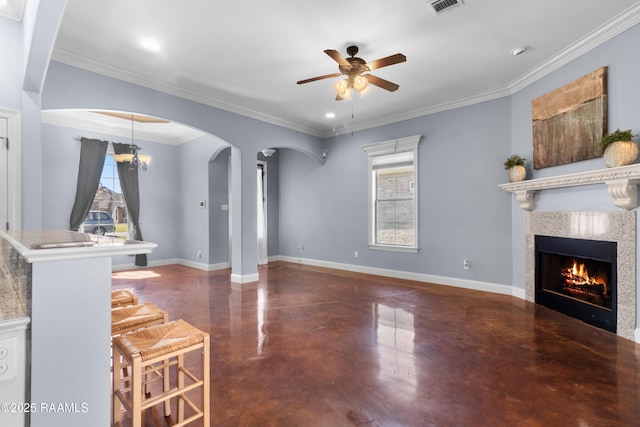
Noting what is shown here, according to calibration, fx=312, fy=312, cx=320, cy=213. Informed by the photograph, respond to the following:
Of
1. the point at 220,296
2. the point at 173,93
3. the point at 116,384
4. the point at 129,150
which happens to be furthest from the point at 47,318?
the point at 129,150

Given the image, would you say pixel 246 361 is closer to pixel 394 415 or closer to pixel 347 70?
pixel 394 415

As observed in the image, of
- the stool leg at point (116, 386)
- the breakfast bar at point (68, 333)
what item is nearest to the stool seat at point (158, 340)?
the stool leg at point (116, 386)

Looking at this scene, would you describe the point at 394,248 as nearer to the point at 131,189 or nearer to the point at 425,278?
the point at 425,278

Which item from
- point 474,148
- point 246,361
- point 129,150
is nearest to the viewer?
point 246,361

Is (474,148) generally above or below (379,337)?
above

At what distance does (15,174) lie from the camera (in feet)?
9.59

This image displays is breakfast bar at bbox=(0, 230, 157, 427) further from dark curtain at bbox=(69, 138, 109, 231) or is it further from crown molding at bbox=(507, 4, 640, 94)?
dark curtain at bbox=(69, 138, 109, 231)

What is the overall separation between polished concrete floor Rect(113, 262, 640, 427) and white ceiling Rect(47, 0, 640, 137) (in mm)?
3062

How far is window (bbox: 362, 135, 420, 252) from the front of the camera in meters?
5.68

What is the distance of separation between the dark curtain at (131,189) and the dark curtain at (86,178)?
1.17 ft

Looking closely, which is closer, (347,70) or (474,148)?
(347,70)

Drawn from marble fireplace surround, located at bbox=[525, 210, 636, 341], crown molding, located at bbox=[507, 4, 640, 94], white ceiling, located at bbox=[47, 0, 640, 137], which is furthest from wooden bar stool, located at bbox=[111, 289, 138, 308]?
crown molding, located at bbox=[507, 4, 640, 94]

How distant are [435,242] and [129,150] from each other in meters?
6.50

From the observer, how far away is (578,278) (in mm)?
3732
